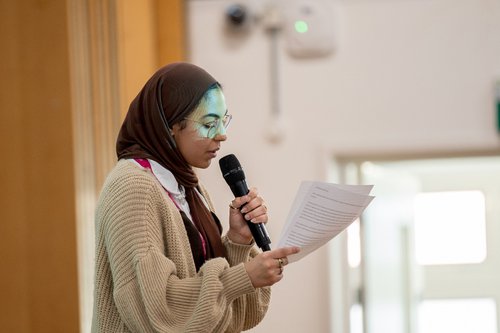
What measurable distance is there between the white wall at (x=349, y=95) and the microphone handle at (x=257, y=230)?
206 centimetres

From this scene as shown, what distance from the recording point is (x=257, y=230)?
205 cm

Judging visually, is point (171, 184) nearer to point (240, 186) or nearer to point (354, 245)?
point (240, 186)

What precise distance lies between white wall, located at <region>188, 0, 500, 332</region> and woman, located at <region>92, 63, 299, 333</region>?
1958 mm

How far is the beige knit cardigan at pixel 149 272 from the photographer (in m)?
1.91

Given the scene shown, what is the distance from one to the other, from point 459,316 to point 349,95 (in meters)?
3.64

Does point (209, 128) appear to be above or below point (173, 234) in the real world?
above

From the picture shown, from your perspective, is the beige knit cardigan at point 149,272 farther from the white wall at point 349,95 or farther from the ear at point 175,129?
the white wall at point 349,95

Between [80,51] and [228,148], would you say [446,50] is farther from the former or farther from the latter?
[80,51]

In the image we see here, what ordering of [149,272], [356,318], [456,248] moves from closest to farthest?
[149,272] < [356,318] < [456,248]

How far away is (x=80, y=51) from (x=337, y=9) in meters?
1.23

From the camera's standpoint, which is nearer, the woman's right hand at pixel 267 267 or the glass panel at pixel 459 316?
the woman's right hand at pixel 267 267

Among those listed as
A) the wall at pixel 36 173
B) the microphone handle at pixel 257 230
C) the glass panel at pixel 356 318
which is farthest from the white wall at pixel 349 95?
the microphone handle at pixel 257 230

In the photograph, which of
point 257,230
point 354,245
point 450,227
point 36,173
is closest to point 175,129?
point 257,230

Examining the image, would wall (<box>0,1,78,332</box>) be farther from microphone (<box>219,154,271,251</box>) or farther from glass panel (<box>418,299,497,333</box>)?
glass panel (<box>418,299,497,333</box>)
